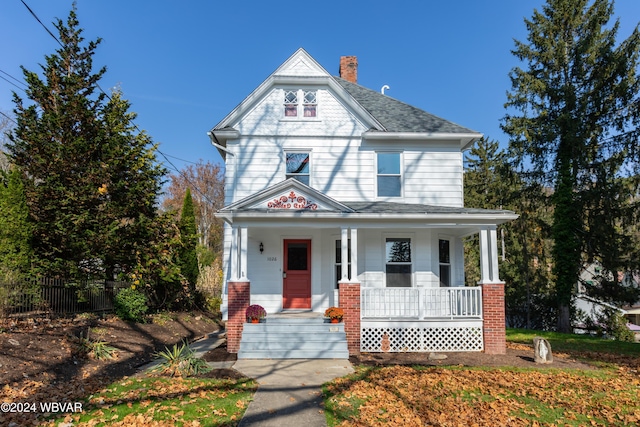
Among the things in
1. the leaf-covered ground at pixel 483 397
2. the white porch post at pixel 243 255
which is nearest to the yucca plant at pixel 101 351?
the white porch post at pixel 243 255


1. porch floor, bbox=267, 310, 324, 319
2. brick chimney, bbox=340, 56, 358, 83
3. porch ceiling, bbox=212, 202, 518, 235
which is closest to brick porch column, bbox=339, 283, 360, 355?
porch floor, bbox=267, 310, 324, 319

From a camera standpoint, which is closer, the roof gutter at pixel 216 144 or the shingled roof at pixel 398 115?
the roof gutter at pixel 216 144

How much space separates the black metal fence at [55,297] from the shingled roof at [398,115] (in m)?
10.4

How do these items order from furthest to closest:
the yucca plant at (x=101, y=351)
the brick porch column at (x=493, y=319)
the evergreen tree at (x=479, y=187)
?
the evergreen tree at (x=479, y=187) → the brick porch column at (x=493, y=319) → the yucca plant at (x=101, y=351)

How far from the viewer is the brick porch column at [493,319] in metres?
10.7

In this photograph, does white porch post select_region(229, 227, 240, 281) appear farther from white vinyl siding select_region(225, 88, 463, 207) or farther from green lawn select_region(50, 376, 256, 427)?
green lawn select_region(50, 376, 256, 427)

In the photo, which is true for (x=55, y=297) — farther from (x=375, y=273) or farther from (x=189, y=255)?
(x=375, y=273)

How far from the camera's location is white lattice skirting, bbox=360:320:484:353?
429 inches

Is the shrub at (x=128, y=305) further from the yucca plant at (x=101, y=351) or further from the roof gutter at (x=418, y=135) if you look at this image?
the roof gutter at (x=418, y=135)

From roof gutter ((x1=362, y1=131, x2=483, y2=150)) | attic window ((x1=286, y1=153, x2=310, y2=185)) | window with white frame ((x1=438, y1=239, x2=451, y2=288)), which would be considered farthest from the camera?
attic window ((x1=286, y1=153, x2=310, y2=185))

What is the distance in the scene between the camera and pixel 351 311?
1062 cm

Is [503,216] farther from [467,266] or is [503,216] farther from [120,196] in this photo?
[467,266]

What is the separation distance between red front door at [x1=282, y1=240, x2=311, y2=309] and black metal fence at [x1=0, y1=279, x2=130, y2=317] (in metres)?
5.76

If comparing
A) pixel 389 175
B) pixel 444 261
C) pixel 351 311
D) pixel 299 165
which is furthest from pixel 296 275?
pixel 444 261
